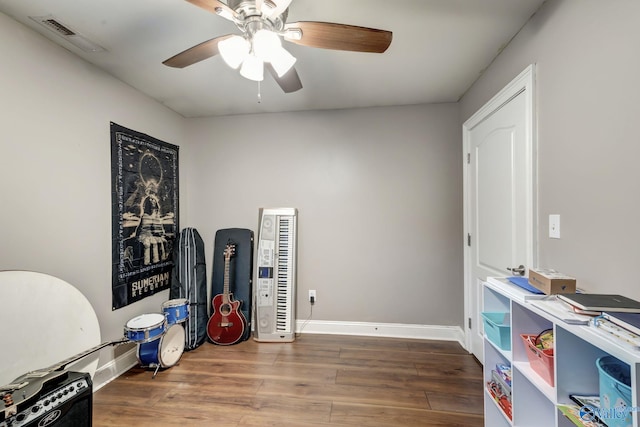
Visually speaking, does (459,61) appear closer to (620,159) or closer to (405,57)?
(405,57)

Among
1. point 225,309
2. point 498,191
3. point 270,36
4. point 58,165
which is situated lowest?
point 225,309

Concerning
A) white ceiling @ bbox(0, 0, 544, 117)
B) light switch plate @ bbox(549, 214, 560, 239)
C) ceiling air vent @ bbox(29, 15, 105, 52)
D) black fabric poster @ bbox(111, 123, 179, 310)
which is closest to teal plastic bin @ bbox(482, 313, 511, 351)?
light switch plate @ bbox(549, 214, 560, 239)

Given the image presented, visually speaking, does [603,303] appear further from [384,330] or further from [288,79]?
[384,330]

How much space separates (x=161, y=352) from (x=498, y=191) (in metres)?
2.90

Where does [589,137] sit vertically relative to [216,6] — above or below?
below

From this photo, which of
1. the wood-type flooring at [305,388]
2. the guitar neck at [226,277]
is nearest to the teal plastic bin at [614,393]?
the wood-type flooring at [305,388]

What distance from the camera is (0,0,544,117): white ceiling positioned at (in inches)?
55.1

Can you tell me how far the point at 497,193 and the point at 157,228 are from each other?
117 inches

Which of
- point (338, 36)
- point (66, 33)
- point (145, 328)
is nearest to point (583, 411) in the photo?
point (338, 36)

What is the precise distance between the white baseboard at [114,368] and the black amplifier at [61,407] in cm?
81

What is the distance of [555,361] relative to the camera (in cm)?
89

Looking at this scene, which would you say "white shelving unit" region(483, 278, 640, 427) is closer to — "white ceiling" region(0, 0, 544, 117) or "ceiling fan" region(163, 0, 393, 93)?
"ceiling fan" region(163, 0, 393, 93)

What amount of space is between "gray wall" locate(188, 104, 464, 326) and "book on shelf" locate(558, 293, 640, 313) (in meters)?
1.74

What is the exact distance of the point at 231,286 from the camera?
274 centimetres
